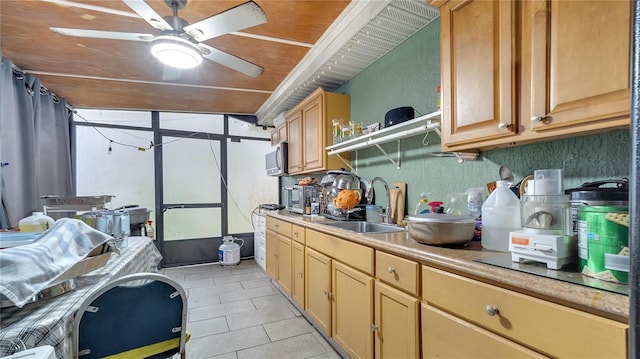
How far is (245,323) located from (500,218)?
86.2 inches

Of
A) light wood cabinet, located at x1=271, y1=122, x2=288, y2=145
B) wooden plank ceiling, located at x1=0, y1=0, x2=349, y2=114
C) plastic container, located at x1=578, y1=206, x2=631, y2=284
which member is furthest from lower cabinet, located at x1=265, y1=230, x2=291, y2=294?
plastic container, located at x1=578, y1=206, x2=631, y2=284

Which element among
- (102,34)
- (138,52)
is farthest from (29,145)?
(102,34)

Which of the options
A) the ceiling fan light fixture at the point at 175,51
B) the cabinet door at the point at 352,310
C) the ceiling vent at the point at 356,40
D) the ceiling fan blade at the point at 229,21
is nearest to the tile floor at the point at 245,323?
the cabinet door at the point at 352,310

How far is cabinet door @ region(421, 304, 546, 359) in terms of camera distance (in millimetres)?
911

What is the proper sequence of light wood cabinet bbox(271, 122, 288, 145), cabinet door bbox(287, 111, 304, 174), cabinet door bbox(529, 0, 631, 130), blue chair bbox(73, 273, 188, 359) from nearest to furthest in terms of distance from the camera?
cabinet door bbox(529, 0, 631, 130) → blue chair bbox(73, 273, 188, 359) → cabinet door bbox(287, 111, 304, 174) → light wood cabinet bbox(271, 122, 288, 145)

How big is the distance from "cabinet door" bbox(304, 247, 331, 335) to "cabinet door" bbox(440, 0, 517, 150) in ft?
4.06

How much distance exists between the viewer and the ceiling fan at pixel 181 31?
60.1 inches

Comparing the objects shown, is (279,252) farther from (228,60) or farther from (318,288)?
(228,60)

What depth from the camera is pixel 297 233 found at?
102 inches

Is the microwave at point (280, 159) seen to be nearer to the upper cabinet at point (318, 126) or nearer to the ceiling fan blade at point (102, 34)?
the upper cabinet at point (318, 126)

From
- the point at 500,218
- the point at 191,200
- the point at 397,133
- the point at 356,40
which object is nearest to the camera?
the point at 500,218

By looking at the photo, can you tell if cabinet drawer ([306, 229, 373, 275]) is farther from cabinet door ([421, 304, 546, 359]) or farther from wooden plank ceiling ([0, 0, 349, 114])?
wooden plank ceiling ([0, 0, 349, 114])

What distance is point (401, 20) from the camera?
6.23 feet

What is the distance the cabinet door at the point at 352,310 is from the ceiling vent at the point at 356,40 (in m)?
1.66
